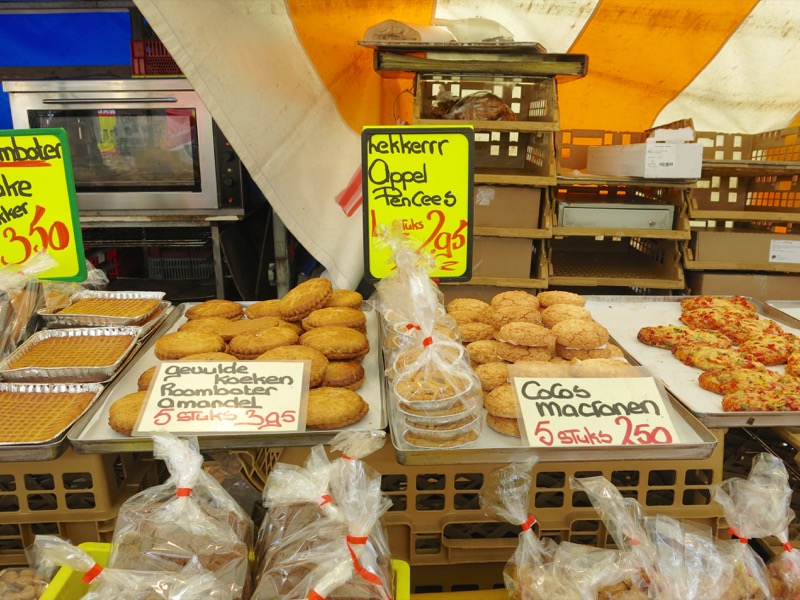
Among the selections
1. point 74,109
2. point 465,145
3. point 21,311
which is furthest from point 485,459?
point 74,109

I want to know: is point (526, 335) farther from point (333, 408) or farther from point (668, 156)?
point (668, 156)

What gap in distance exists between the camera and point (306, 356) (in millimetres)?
1494

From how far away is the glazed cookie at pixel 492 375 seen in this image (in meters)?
1.49

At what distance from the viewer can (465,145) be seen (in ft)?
5.82

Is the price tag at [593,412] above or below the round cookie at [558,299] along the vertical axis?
below

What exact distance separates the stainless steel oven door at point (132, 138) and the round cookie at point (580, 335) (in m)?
2.89

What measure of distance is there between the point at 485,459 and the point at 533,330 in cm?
51

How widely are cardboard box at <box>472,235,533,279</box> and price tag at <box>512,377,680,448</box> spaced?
2.31m

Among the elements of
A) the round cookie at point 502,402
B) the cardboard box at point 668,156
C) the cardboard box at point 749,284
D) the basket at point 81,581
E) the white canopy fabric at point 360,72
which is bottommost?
the basket at point 81,581

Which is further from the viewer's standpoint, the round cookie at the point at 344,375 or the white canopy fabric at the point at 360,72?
the white canopy fabric at the point at 360,72

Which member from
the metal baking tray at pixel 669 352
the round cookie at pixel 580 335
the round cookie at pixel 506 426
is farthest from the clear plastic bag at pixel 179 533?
the metal baking tray at pixel 669 352

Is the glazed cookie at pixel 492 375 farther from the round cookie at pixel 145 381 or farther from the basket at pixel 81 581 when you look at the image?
the round cookie at pixel 145 381

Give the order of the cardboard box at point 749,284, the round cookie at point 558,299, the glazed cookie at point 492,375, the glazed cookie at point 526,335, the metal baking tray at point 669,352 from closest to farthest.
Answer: the metal baking tray at point 669,352, the glazed cookie at point 492,375, the glazed cookie at point 526,335, the round cookie at point 558,299, the cardboard box at point 749,284

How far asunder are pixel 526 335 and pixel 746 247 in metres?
2.68
